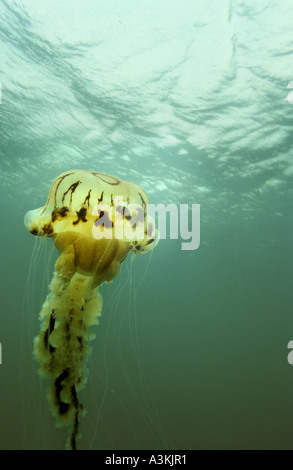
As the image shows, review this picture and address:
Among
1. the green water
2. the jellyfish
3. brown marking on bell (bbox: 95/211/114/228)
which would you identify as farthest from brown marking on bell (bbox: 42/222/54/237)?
brown marking on bell (bbox: 95/211/114/228)

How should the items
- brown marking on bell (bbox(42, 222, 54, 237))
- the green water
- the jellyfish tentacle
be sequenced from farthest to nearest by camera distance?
1. the green water
2. brown marking on bell (bbox(42, 222, 54, 237))
3. the jellyfish tentacle

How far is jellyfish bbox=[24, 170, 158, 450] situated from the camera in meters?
2.89

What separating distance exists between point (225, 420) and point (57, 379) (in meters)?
18.2

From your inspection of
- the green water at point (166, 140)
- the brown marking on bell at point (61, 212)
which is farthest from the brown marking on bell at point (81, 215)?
the green water at point (166, 140)

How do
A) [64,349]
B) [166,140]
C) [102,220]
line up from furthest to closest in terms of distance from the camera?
1. [166,140]
2. [102,220]
3. [64,349]

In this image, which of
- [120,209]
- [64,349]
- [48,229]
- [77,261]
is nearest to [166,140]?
[120,209]

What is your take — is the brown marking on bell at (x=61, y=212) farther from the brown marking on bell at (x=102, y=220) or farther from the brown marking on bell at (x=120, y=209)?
the brown marking on bell at (x=120, y=209)

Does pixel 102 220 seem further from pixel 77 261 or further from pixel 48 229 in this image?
pixel 48 229

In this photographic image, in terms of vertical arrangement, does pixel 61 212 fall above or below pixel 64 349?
above

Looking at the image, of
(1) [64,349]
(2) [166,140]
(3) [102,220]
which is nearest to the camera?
(1) [64,349]

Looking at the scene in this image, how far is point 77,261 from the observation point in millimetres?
3199

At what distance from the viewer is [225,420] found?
17891 millimetres

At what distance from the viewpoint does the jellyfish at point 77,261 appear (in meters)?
2.89

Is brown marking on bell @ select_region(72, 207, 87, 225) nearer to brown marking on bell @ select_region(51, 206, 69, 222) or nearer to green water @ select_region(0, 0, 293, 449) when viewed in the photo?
brown marking on bell @ select_region(51, 206, 69, 222)
